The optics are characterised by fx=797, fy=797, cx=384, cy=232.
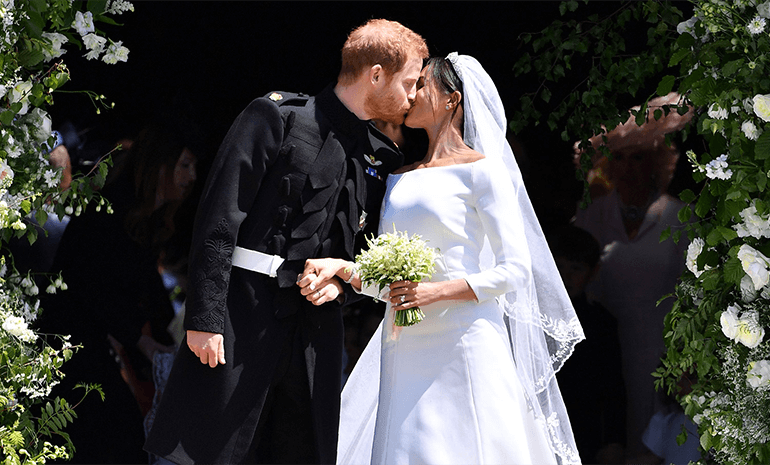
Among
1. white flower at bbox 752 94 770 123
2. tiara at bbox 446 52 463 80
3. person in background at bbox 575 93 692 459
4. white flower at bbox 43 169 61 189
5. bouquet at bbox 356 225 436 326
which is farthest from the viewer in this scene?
person in background at bbox 575 93 692 459

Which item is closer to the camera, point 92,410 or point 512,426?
point 512,426

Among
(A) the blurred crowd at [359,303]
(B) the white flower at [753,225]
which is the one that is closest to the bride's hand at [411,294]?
(B) the white flower at [753,225]

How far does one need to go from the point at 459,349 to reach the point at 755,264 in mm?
1068

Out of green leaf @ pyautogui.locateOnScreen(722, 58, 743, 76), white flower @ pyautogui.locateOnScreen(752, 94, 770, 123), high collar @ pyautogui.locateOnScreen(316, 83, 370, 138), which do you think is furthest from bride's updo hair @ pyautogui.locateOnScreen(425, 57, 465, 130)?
white flower @ pyautogui.locateOnScreen(752, 94, 770, 123)

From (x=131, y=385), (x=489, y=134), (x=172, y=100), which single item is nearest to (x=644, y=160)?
(x=489, y=134)

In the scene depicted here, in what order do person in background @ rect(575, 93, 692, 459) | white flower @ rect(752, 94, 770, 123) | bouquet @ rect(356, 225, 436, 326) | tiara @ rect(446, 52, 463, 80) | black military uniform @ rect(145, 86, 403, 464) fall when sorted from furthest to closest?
person in background @ rect(575, 93, 692, 459)
tiara @ rect(446, 52, 463, 80)
black military uniform @ rect(145, 86, 403, 464)
bouquet @ rect(356, 225, 436, 326)
white flower @ rect(752, 94, 770, 123)

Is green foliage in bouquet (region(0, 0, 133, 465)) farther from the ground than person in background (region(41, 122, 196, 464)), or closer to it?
farther from the ground

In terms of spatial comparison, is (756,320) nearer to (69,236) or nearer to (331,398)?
(331,398)

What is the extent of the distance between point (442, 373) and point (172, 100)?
2560 mm

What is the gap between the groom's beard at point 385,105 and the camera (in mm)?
3238

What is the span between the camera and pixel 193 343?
2.91 metres

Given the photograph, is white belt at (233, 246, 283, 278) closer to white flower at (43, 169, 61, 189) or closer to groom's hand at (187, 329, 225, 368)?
groom's hand at (187, 329, 225, 368)

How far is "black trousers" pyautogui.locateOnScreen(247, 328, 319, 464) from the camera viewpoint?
10.2 feet

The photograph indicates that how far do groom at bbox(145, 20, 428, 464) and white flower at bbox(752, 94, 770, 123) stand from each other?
1.29 meters
